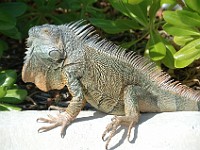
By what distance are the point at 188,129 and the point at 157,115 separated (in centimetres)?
32

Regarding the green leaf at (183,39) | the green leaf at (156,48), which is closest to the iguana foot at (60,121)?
the green leaf at (156,48)

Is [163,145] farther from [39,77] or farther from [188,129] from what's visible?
[39,77]

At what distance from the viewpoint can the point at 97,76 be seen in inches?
144

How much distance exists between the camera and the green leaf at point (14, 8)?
4797 millimetres

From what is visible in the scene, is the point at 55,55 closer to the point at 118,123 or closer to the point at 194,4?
the point at 118,123

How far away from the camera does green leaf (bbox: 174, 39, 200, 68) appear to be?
4.03 meters

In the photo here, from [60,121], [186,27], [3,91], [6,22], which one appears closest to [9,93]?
[3,91]

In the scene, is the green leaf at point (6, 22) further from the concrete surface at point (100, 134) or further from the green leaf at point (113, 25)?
the concrete surface at point (100, 134)

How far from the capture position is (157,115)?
3.75 metres

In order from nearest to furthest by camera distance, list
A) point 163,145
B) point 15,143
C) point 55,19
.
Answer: point 163,145 < point 15,143 < point 55,19

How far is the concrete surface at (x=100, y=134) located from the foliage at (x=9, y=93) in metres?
0.39

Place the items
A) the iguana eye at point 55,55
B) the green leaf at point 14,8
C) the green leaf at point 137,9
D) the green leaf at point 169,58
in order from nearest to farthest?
1. the iguana eye at point 55,55
2. the green leaf at point 169,58
3. the green leaf at point 137,9
4. the green leaf at point 14,8

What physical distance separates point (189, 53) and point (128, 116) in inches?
31.9

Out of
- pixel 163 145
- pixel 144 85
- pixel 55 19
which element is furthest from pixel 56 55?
pixel 55 19
